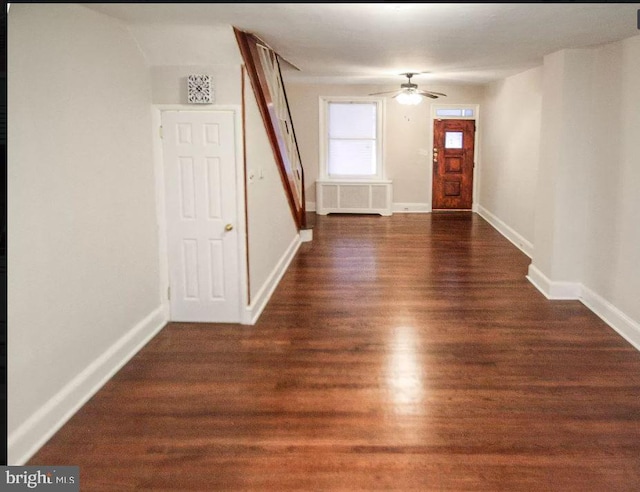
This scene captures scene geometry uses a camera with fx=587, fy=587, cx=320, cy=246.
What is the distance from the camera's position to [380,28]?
4.45m

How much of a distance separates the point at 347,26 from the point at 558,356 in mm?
2940

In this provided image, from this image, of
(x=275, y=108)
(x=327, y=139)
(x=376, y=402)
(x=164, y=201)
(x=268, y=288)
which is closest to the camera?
(x=376, y=402)

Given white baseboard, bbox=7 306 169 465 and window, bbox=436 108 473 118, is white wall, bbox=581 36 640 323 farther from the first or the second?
window, bbox=436 108 473 118

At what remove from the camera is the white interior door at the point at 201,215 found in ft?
16.2

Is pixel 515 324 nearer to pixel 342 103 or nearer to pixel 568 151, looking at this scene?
pixel 568 151

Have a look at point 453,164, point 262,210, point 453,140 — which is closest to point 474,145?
point 453,140

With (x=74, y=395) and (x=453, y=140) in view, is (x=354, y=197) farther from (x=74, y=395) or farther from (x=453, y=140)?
(x=74, y=395)

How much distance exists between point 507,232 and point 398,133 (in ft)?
11.3

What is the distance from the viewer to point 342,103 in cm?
1145

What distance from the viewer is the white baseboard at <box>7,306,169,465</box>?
3029 millimetres

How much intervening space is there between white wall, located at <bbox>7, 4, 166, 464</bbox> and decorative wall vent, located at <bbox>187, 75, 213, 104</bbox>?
0.35 m

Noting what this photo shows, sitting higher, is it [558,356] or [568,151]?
[568,151]

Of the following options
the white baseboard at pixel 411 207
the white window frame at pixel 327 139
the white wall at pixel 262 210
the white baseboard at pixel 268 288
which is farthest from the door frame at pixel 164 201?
the white baseboard at pixel 411 207

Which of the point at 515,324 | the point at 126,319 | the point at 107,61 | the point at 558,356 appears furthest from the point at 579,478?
the point at 107,61
